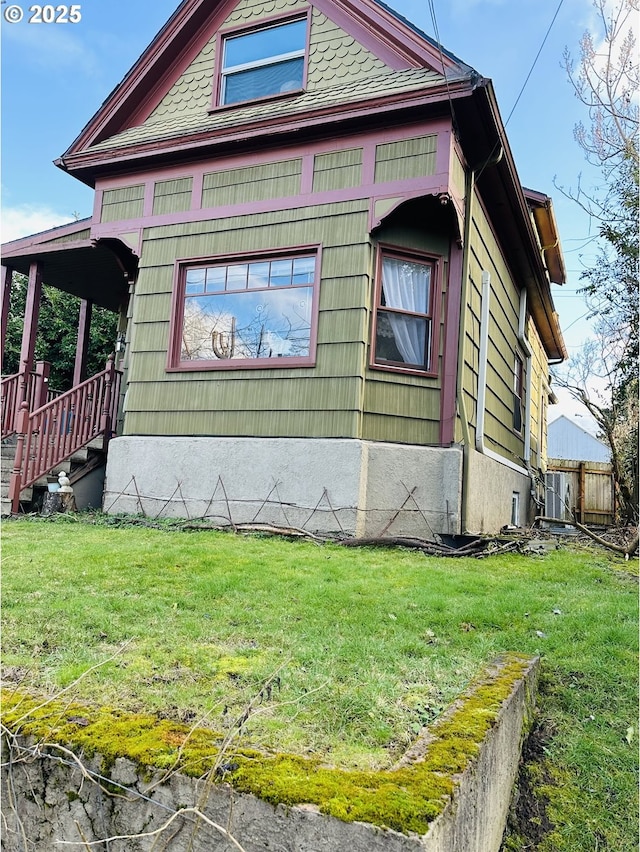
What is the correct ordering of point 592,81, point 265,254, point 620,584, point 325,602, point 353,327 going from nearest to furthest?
point 325,602
point 620,584
point 353,327
point 265,254
point 592,81

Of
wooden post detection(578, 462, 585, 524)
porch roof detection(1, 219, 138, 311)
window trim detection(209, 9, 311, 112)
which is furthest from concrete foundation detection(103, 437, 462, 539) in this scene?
wooden post detection(578, 462, 585, 524)

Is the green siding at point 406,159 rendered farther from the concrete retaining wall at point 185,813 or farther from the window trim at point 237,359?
the concrete retaining wall at point 185,813

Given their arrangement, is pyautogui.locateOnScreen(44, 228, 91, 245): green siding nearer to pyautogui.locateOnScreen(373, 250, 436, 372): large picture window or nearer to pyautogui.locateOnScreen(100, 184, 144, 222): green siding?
pyautogui.locateOnScreen(100, 184, 144, 222): green siding

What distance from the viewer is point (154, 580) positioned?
4.35m

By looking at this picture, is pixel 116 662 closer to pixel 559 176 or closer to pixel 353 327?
pixel 353 327

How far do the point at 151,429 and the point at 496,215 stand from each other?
576 centimetres

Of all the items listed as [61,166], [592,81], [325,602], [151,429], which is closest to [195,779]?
[325,602]

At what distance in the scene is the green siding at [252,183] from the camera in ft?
25.1

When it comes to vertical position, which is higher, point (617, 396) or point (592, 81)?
point (592, 81)

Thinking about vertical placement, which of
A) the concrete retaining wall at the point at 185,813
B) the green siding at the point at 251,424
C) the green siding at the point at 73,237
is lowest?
the concrete retaining wall at the point at 185,813

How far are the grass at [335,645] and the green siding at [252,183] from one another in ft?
14.4

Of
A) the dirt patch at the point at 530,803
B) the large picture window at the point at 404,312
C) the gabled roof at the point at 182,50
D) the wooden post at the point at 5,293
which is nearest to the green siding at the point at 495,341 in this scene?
the large picture window at the point at 404,312

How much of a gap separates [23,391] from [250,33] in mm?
5870

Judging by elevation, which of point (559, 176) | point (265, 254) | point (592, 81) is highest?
point (592, 81)
